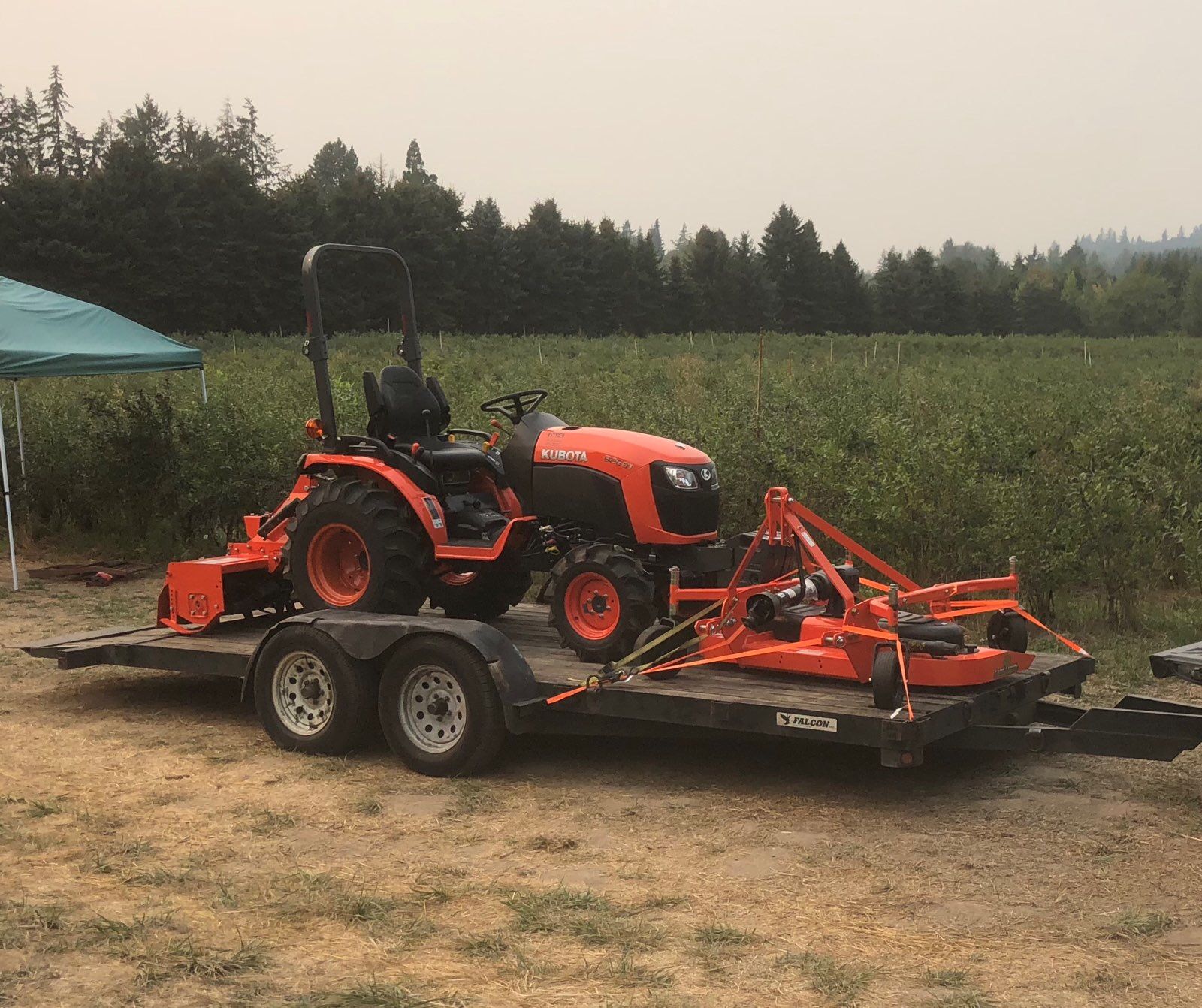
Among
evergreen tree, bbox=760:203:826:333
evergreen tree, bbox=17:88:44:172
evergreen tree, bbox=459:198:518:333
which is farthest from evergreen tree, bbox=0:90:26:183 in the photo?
evergreen tree, bbox=760:203:826:333

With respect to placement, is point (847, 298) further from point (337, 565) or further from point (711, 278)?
point (337, 565)

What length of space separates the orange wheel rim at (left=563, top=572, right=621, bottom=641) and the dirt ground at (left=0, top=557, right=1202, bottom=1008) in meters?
0.59

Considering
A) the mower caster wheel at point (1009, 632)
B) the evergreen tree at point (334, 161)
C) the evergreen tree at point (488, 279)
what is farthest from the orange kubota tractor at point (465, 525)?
the evergreen tree at point (334, 161)

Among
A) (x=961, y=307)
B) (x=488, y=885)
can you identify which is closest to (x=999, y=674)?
(x=488, y=885)

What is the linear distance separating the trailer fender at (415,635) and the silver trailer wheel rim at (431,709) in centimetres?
19

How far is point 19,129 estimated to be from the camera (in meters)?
70.9

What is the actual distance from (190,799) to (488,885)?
1750mm

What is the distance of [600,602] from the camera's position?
6590 mm

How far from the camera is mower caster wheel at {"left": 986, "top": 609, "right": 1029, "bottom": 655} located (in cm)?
591

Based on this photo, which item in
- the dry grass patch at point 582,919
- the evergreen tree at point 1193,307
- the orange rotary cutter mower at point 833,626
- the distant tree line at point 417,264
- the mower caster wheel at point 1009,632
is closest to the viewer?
the dry grass patch at point 582,919

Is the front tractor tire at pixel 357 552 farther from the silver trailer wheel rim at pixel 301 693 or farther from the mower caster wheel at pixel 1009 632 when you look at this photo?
the mower caster wheel at pixel 1009 632

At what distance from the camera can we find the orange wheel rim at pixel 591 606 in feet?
21.4

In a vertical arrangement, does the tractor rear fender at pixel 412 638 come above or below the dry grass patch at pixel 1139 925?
above

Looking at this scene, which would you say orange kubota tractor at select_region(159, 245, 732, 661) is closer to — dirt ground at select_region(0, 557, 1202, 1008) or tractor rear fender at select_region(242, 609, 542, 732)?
tractor rear fender at select_region(242, 609, 542, 732)
